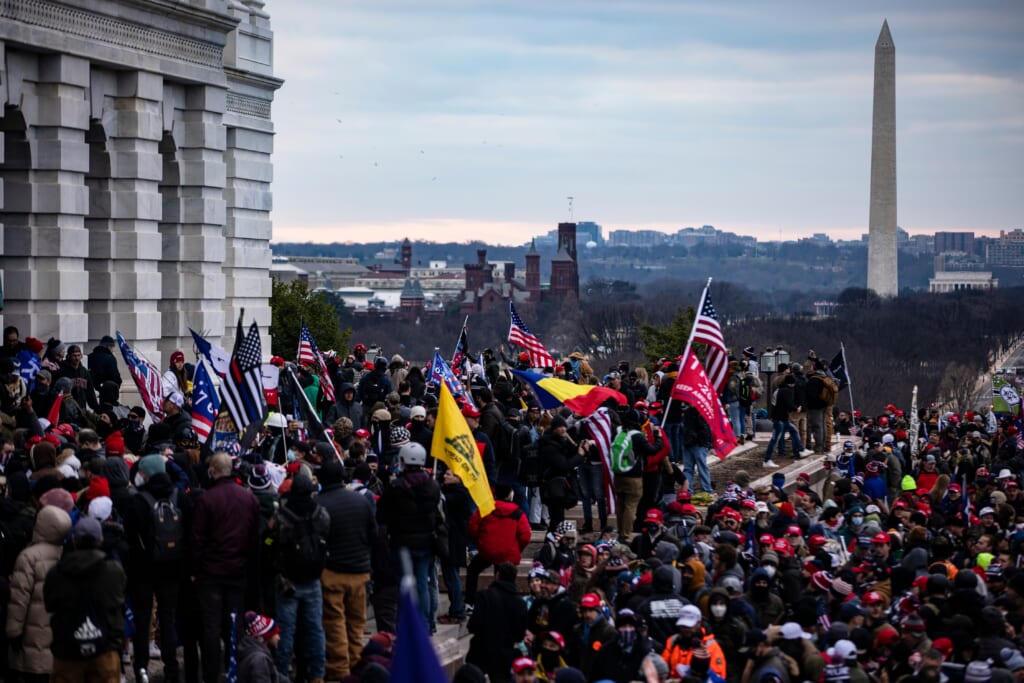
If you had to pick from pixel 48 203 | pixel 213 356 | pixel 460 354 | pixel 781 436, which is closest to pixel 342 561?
pixel 213 356

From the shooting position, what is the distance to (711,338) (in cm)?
2008

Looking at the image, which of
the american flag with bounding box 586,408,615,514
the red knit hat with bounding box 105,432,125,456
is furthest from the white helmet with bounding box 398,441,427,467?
the american flag with bounding box 586,408,615,514

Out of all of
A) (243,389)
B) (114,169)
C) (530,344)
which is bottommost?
(530,344)

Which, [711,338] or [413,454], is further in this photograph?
[711,338]

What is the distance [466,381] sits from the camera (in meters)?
26.2

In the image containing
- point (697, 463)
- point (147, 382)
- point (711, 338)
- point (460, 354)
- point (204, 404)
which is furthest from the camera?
point (460, 354)

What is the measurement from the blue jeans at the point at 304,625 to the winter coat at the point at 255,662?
1.32 metres

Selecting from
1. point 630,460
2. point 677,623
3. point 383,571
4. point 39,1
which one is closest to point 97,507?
point 383,571

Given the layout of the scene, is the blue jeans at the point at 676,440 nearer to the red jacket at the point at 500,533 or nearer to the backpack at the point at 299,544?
the red jacket at the point at 500,533

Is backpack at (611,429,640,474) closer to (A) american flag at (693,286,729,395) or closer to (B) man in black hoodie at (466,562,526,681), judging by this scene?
(A) american flag at (693,286,729,395)

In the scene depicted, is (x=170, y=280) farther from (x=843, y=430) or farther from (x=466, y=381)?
(x=843, y=430)

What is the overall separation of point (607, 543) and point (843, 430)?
62.0ft

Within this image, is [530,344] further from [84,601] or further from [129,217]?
[84,601]

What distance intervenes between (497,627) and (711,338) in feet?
23.8
